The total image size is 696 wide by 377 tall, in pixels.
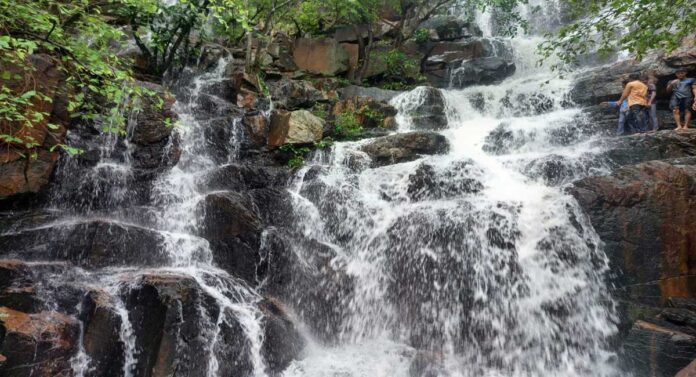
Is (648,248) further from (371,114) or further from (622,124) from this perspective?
(371,114)

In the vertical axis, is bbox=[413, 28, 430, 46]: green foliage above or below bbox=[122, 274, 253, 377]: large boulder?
above

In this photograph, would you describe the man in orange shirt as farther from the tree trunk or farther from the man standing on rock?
the tree trunk

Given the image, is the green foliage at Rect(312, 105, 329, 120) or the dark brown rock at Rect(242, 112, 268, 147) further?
the green foliage at Rect(312, 105, 329, 120)

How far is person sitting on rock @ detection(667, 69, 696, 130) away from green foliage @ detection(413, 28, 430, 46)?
11516 mm

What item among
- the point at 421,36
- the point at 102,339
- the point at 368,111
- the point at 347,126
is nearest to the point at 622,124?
the point at 368,111

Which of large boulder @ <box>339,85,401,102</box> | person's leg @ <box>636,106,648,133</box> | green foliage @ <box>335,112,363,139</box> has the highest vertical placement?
large boulder @ <box>339,85,401,102</box>

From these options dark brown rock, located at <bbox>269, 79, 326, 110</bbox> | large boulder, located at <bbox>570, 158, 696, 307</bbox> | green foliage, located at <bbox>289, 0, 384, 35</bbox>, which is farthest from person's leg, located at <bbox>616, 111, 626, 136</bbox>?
green foliage, located at <bbox>289, 0, 384, 35</bbox>

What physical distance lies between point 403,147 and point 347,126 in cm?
241

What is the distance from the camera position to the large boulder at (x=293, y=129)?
12.2 metres

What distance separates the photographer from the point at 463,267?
7.72 m

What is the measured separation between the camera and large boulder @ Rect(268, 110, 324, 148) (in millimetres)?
12203

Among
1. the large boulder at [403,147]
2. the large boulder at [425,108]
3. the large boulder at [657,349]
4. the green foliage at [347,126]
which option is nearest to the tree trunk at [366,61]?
the large boulder at [425,108]

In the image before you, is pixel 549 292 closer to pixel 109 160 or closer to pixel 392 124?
pixel 392 124

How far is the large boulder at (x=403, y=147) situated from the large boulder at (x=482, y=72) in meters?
7.13
